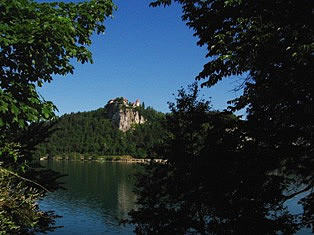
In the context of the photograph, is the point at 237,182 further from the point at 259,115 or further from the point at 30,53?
the point at 30,53

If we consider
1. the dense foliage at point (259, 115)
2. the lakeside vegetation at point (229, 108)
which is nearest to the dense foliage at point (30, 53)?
the lakeside vegetation at point (229, 108)

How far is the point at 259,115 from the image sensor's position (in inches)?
379

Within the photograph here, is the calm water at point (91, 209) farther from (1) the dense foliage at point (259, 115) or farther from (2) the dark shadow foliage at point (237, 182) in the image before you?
(1) the dense foliage at point (259, 115)

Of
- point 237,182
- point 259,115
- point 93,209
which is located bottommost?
point 93,209

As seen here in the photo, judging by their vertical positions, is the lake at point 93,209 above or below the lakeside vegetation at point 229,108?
below

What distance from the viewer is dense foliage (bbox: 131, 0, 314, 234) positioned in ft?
24.1

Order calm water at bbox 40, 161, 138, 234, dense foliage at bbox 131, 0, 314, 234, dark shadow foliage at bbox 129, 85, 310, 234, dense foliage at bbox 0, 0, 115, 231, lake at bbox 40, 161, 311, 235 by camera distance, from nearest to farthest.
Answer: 1. dense foliage at bbox 0, 0, 115, 231
2. dense foliage at bbox 131, 0, 314, 234
3. dark shadow foliage at bbox 129, 85, 310, 234
4. lake at bbox 40, 161, 311, 235
5. calm water at bbox 40, 161, 138, 234

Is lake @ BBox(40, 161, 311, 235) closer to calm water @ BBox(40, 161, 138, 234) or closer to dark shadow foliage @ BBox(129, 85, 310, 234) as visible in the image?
calm water @ BBox(40, 161, 138, 234)

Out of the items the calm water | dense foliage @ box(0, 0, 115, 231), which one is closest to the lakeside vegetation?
dense foliage @ box(0, 0, 115, 231)

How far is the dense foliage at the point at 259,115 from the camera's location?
7359 mm

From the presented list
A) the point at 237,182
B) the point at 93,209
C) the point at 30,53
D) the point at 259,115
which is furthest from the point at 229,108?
the point at 93,209

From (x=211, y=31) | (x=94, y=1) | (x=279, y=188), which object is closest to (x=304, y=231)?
(x=279, y=188)

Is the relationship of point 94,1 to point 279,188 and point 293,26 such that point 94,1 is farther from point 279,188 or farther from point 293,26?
point 279,188

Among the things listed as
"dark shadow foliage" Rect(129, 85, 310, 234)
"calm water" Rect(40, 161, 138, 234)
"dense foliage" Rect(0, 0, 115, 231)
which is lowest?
"calm water" Rect(40, 161, 138, 234)
